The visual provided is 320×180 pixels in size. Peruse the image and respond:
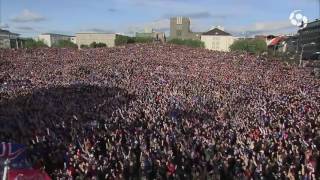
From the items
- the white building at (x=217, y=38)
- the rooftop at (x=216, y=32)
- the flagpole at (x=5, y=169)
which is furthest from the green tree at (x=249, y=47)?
the rooftop at (x=216, y=32)

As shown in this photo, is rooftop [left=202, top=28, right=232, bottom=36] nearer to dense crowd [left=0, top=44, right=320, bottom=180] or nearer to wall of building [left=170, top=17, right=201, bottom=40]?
wall of building [left=170, top=17, right=201, bottom=40]

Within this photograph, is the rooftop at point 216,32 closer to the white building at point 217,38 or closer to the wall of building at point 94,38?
the white building at point 217,38

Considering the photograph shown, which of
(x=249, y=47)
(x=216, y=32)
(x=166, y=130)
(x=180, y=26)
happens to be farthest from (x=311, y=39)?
(x=216, y=32)

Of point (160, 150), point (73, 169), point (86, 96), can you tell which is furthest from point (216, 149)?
point (86, 96)

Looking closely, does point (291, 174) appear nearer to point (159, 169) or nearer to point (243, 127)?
point (159, 169)

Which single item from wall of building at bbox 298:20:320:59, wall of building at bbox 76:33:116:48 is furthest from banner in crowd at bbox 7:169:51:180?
wall of building at bbox 76:33:116:48
